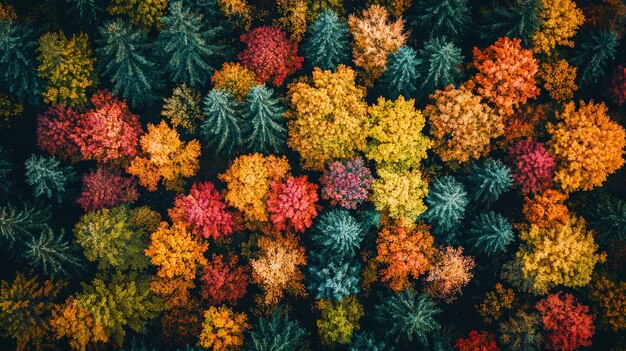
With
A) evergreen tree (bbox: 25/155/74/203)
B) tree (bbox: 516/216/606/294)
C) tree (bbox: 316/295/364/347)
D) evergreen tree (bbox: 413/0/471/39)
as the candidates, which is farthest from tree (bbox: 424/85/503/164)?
evergreen tree (bbox: 25/155/74/203)

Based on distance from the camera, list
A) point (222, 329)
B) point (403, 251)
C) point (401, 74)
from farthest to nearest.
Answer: point (403, 251)
point (222, 329)
point (401, 74)

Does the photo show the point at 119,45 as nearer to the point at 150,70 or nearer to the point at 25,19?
the point at 150,70

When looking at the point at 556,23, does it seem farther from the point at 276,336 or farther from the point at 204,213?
the point at 276,336

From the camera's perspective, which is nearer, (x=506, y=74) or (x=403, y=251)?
(x=506, y=74)

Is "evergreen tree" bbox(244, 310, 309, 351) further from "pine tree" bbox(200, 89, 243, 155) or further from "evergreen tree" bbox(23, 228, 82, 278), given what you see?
"evergreen tree" bbox(23, 228, 82, 278)

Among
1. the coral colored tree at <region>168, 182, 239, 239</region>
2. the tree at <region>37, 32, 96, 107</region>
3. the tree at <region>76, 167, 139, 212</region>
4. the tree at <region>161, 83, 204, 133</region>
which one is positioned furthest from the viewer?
the tree at <region>161, 83, 204, 133</region>

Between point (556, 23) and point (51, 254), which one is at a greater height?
point (556, 23)

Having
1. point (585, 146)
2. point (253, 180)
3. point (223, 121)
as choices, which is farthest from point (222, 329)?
point (585, 146)
